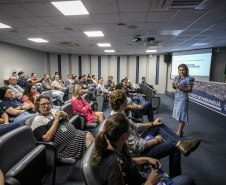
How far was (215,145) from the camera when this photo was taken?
270 centimetres

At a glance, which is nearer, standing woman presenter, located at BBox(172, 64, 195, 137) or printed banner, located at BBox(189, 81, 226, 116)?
standing woman presenter, located at BBox(172, 64, 195, 137)

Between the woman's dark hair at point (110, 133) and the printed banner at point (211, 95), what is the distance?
401cm

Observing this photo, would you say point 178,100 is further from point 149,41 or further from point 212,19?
point 149,41

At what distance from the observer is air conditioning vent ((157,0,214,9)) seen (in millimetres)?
2527

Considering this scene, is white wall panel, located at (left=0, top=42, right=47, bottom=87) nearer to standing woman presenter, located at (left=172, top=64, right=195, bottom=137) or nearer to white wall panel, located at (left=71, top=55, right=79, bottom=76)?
white wall panel, located at (left=71, top=55, right=79, bottom=76)

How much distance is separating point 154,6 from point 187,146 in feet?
8.87

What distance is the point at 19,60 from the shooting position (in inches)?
306

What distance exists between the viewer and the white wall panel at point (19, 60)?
677cm

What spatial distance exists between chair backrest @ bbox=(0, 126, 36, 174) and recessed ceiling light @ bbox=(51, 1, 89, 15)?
2570mm

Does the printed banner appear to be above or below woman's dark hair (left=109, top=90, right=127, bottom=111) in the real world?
below

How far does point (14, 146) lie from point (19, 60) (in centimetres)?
833

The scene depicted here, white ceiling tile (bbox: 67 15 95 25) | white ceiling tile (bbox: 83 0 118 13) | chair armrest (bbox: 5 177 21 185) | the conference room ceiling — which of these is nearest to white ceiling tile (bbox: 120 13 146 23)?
the conference room ceiling

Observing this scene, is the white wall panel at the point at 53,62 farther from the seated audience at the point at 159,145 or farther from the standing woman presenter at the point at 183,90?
the seated audience at the point at 159,145

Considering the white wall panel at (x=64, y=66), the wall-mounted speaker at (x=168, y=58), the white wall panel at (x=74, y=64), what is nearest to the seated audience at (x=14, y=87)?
the white wall panel at (x=64, y=66)
